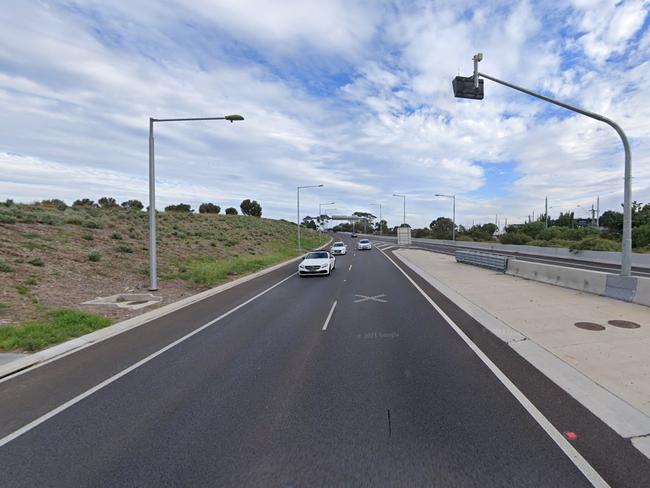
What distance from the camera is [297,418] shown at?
4234 millimetres

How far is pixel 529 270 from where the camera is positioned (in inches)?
646

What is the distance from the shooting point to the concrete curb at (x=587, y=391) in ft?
12.5

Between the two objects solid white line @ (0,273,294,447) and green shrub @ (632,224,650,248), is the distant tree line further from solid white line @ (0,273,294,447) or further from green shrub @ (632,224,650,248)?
A: green shrub @ (632,224,650,248)

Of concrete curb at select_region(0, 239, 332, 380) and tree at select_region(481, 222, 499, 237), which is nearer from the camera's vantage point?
concrete curb at select_region(0, 239, 332, 380)

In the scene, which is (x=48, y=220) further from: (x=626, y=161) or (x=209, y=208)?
(x=209, y=208)

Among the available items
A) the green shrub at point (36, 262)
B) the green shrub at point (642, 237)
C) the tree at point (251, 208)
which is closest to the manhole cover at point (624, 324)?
the green shrub at point (36, 262)

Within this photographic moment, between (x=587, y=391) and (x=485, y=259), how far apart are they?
61.7 ft

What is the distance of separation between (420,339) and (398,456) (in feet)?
13.6

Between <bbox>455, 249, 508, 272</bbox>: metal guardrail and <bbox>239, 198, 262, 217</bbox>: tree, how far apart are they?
95276 millimetres

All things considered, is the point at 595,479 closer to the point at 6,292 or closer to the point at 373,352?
the point at 373,352

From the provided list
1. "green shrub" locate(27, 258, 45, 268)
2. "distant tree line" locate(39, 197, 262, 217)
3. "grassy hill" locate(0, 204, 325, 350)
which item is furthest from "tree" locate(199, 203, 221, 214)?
"green shrub" locate(27, 258, 45, 268)

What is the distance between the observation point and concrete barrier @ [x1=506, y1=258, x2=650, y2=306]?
1002 centimetres

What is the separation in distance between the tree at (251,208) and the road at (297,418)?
110154 mm

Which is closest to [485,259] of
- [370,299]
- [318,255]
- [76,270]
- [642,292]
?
[318,255]
